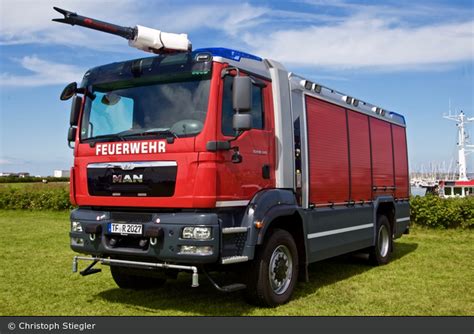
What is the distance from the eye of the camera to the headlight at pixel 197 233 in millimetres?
5625

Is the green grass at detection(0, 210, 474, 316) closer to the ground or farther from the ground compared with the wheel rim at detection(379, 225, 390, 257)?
closer to the ground

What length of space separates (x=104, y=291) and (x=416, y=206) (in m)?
11.4

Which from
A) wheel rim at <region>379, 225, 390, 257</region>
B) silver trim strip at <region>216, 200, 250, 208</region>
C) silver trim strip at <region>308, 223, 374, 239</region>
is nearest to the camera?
silver trim strip at <region>216, 200, 250, 208</region>

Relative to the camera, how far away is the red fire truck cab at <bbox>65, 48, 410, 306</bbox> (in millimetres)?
5758

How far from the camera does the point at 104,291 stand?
754 cm

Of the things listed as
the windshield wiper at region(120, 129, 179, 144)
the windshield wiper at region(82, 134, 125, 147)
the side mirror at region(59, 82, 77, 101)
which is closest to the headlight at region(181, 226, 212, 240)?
the windshield wiper at region(120, 129, 179, 144)

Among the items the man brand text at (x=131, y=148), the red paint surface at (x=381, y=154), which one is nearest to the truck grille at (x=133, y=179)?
the man brand text at (x=131, y=148)

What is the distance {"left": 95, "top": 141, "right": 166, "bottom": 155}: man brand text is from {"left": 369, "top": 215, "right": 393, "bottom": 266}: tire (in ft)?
18.4

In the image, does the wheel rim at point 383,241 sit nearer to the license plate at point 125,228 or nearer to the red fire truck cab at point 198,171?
the red fire truck cab at point 198,171

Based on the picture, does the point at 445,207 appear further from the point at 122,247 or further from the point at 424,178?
the point at 424,178

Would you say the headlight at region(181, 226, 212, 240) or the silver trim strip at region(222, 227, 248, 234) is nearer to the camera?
the headlight at region(181, 226, 212, 240)

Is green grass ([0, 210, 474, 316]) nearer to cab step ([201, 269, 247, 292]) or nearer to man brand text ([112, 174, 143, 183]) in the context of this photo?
cab step ([201, 269, 247, 292])

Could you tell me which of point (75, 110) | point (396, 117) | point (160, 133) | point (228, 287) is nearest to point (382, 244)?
point (396, 117)

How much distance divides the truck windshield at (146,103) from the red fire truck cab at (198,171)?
1cm
